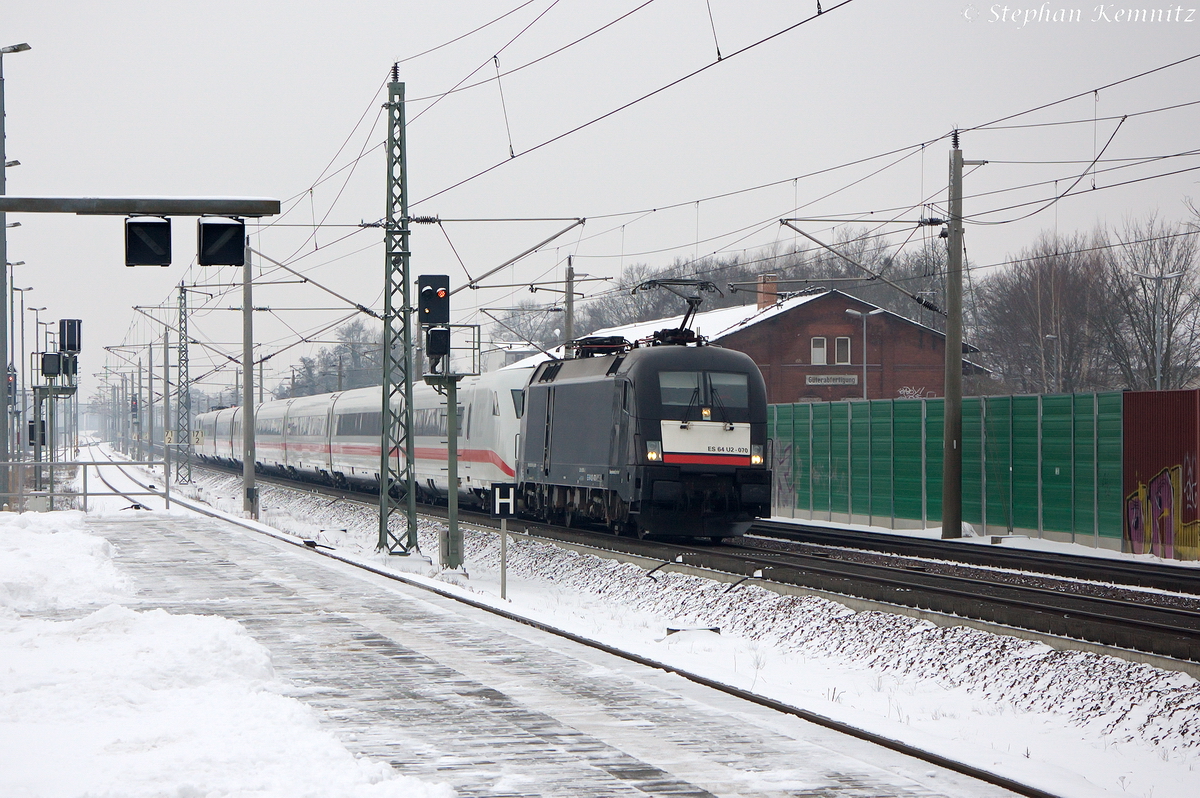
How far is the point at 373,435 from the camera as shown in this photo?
140ft

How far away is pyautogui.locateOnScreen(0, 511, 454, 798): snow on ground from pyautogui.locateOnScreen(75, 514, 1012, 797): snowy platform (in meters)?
0.35

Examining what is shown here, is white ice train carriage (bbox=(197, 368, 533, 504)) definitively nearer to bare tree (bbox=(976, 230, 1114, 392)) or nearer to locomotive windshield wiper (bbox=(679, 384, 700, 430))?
locomotive windshield wiper (bbox=(679, 384, 700, 430))

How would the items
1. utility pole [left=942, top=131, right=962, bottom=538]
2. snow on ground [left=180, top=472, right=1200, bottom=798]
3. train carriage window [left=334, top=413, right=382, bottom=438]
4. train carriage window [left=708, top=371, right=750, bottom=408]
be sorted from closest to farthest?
snow on ground [left=180, top=472, right=1200, bottom=798]
train carriage window [left=708, top=371, right=750, bottom=408]
utility pole [left=942, top=131, right=962, bottom=538]
train carriage window [left=334, top=413, right=382, bottom=438]

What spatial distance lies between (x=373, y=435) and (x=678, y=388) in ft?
72.1

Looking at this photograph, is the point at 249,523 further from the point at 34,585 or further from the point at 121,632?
the point at 121,632

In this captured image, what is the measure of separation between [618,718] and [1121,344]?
56.5m

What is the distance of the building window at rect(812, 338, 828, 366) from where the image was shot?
60719 millimetres

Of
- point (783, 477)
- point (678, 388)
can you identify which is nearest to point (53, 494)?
point (678, 388)

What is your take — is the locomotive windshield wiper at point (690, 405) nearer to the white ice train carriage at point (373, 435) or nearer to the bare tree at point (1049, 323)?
the white ice train carriage at point (373, 435)

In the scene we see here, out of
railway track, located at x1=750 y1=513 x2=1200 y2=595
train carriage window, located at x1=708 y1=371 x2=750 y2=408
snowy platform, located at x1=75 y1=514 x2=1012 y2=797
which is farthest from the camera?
train carriage window, located at x1=708 y1=371 x2=750 y2=408

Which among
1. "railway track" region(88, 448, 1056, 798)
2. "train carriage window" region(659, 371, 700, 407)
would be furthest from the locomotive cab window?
"railway track" region(88, 448, 1056, 798)

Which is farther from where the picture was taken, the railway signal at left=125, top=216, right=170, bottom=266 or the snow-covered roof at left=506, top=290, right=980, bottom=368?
the snow-covered roof at left=506, top=290, right=980, bottom=368

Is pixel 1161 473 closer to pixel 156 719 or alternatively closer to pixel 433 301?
pixel 433 301

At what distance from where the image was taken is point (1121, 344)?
60.2m
